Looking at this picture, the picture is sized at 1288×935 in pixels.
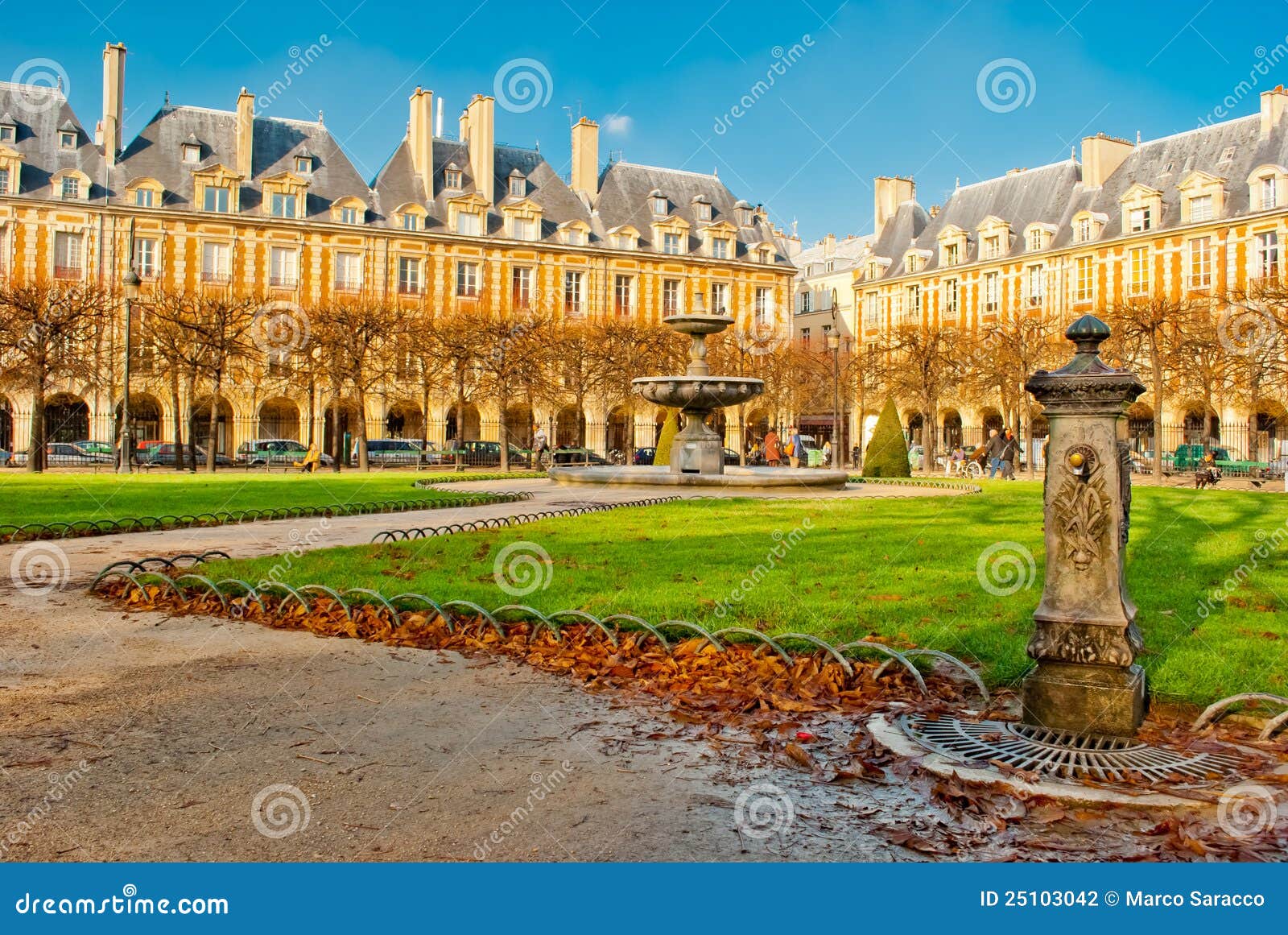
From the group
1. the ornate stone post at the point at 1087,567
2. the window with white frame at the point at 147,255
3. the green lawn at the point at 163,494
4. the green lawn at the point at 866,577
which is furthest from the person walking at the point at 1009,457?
the window with white frame at the point at 147,255

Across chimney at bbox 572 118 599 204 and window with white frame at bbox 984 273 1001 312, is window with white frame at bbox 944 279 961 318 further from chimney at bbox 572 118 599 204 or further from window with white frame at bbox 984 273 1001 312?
chimney at bbox 572 118 599 204

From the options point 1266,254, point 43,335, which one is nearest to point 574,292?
point 43,335

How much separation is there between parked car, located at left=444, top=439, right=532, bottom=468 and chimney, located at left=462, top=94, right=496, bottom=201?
12.5 meters

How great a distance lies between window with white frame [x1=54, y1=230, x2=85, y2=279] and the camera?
37.6 metres

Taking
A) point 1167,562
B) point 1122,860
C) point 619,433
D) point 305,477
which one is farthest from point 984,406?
point 1122,860

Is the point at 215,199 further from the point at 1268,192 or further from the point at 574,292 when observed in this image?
the point at 1268,192

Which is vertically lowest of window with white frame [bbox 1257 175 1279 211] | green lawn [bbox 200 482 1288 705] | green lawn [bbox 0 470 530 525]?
green lawn [bbox 200 482 1288 705]

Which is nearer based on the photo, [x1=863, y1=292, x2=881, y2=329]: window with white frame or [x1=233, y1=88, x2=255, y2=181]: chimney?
[x1=233, y1=88, x2=255, y2=181]: chimney

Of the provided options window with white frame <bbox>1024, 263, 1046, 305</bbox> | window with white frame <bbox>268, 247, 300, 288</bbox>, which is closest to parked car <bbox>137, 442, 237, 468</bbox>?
Result: window with white frame <bbox>268, 247, 300, 288</bbox>

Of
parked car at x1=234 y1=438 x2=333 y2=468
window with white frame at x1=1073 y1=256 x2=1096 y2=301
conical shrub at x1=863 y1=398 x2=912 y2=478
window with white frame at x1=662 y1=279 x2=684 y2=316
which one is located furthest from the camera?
Answer: window with white frame at x1=662 y1=279 x2=684 y2=316

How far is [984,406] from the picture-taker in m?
41.9

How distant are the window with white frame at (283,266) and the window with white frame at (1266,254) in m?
35.1

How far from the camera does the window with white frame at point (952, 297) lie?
46.9m

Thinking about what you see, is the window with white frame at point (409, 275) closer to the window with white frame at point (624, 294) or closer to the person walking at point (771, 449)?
the window with white frame at point (624, 294)
